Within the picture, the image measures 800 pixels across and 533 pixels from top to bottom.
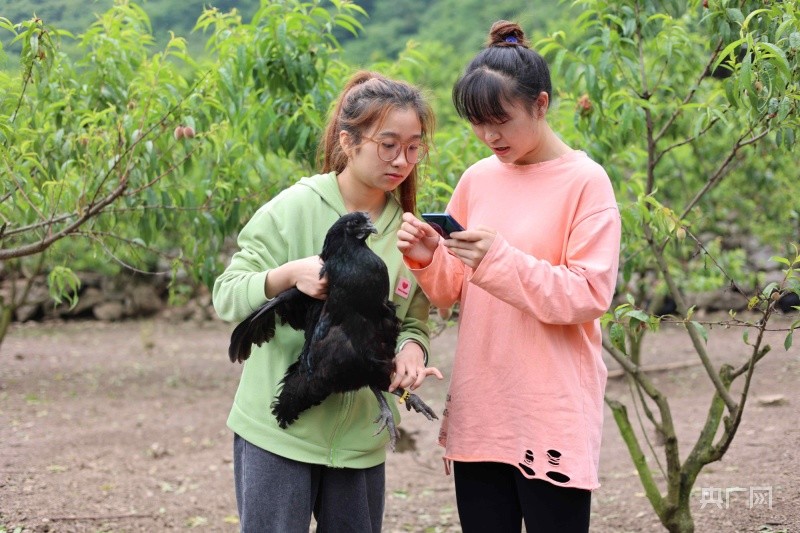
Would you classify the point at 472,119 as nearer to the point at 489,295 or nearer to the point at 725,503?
the point at 489,295

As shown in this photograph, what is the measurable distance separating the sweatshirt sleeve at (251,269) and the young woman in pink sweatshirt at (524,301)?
37 centimetres

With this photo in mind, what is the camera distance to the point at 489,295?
235 cm

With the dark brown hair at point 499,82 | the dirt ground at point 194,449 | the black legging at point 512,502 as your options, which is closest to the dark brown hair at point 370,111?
the dark brown hair at point 499,82

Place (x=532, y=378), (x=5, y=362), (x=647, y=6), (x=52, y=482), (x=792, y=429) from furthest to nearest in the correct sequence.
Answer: (x=5, y=362) < (x=792, y=429) < (x=52, y=482) < (x=647, y=6) < (x=532, y=378)

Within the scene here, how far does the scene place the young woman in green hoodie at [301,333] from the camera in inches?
90.4

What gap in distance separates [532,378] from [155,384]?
751 cm

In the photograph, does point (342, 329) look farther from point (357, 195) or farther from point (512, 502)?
point (512, 502)

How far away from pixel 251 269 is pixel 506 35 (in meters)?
0.94

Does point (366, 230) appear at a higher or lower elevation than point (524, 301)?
higher

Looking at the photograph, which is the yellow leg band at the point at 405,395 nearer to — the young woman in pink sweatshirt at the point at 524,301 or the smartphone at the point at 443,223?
the young woman in pink sweatshirt at the point at 524,301

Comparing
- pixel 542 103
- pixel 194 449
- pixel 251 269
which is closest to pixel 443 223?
pixel 542 103

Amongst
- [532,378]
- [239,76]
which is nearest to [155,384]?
[239,76]

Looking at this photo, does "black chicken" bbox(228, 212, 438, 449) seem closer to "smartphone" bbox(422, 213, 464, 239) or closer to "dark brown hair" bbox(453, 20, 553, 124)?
"smartphone" bbox(422, 213, 464, 239)

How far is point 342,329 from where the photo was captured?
88.8 inches
